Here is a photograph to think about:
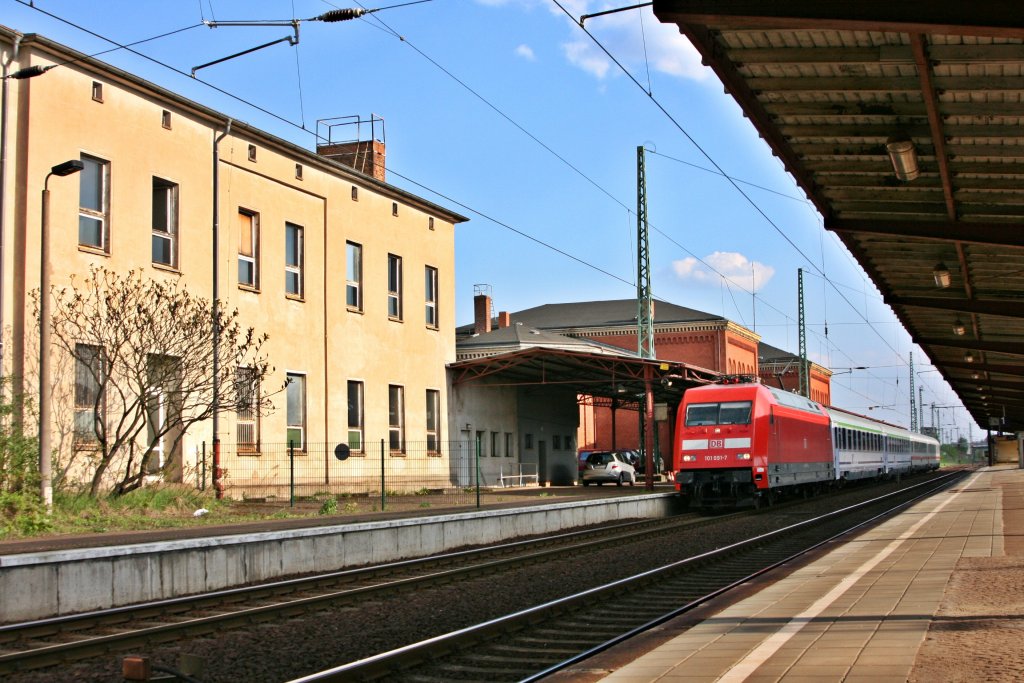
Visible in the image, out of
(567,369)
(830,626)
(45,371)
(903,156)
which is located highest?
(903,156)

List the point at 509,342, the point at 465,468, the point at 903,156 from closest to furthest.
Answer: the point at 903,156, the point at 465,468, the point at 509,342

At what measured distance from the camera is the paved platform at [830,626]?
7.18 m

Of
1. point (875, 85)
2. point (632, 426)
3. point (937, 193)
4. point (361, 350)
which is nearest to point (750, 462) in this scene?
point (361, 350)

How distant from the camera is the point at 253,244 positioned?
2877 centimetres

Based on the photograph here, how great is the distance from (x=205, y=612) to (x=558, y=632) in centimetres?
387

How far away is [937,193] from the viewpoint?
1548cm

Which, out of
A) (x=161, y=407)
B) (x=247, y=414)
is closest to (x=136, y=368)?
(x=161, y=407)

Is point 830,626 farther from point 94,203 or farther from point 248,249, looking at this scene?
point 248,249

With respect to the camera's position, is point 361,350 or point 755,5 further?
point 361,350

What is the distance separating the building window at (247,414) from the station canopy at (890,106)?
1396 centimetres

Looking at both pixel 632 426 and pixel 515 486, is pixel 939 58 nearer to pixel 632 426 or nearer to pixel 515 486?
pixel 515 486

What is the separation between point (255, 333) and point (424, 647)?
20.2 m

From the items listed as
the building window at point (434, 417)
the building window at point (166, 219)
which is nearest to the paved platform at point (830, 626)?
the building window at point (166, 219)

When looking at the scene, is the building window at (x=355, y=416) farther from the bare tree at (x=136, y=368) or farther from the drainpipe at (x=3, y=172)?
the drainpipe at (x=3, y=172)
